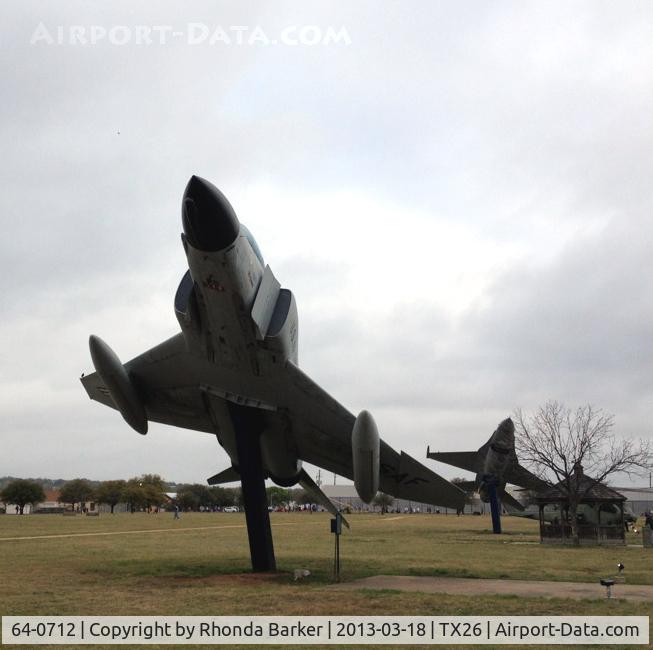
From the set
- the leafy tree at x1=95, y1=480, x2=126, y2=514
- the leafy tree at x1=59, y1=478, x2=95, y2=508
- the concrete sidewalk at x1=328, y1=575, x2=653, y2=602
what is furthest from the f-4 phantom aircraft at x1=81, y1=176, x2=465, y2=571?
the leafy tree at x1=59, y1=478, x2=95, y2=508

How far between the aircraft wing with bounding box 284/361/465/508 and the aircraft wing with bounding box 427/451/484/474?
2833 centimetres

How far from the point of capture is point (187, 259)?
1764 cm

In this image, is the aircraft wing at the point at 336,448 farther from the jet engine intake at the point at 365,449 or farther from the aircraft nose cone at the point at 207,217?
the aircraft nose cone at the point at 207,217

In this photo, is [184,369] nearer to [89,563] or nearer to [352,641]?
[89,563]

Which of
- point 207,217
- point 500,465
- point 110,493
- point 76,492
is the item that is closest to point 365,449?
point 207,217

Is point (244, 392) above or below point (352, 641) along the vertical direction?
above

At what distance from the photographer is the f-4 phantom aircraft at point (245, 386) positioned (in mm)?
17234

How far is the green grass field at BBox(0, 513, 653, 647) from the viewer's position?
14.4 metres

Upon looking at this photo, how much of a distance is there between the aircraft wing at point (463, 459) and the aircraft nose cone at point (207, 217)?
123 ft

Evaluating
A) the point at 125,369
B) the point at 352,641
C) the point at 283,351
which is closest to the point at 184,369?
the point at 125,369

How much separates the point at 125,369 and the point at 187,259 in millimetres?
5098

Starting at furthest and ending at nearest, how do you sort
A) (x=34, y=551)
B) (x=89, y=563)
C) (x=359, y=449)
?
(x=34, y=551) < (x=89, y=563) < (x=359, y=449)

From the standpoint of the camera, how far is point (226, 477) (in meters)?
26.1
